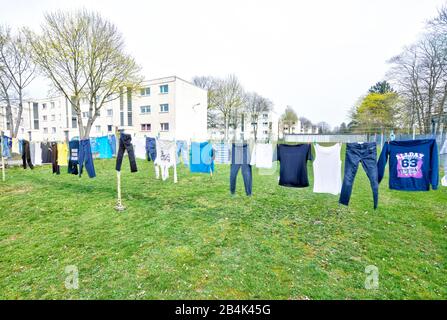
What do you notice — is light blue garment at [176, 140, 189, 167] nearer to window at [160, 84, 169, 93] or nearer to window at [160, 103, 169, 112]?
window at [160, 103, 169, 112]

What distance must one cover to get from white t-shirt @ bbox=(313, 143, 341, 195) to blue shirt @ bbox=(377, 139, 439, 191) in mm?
861

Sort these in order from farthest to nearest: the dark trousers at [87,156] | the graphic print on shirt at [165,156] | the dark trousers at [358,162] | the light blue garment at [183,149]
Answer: the light blue garment at [183,149] < the graphic print on shirt at [165,156] < the dark trousers at [87,156] < the dark trousers at [358,162]

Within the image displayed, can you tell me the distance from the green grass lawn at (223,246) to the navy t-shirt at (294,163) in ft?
3.17

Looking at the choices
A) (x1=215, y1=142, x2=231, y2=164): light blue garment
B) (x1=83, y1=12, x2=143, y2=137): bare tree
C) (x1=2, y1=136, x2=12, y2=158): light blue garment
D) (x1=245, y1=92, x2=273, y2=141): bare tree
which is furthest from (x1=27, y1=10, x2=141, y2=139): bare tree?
(x1=245, y1=92, x2=273, y2=141): bare tree

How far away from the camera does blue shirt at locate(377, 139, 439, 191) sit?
4.43 m

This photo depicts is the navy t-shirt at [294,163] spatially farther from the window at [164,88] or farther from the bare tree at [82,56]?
the window at [164,88]

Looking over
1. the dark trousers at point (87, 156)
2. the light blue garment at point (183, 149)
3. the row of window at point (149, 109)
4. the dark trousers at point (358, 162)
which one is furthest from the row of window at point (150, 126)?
the dark trousers at point (358, 162)

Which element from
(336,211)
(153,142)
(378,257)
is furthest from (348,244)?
(153,142)

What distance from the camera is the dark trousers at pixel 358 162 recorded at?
15.1 ft

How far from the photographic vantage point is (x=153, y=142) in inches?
369

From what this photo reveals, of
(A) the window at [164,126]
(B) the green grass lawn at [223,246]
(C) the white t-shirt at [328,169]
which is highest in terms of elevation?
(A) the window at [164,126]

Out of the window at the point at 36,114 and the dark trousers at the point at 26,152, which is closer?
the dark trousers at the point at 26,152

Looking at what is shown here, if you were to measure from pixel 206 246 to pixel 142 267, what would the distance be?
3.80 ft
